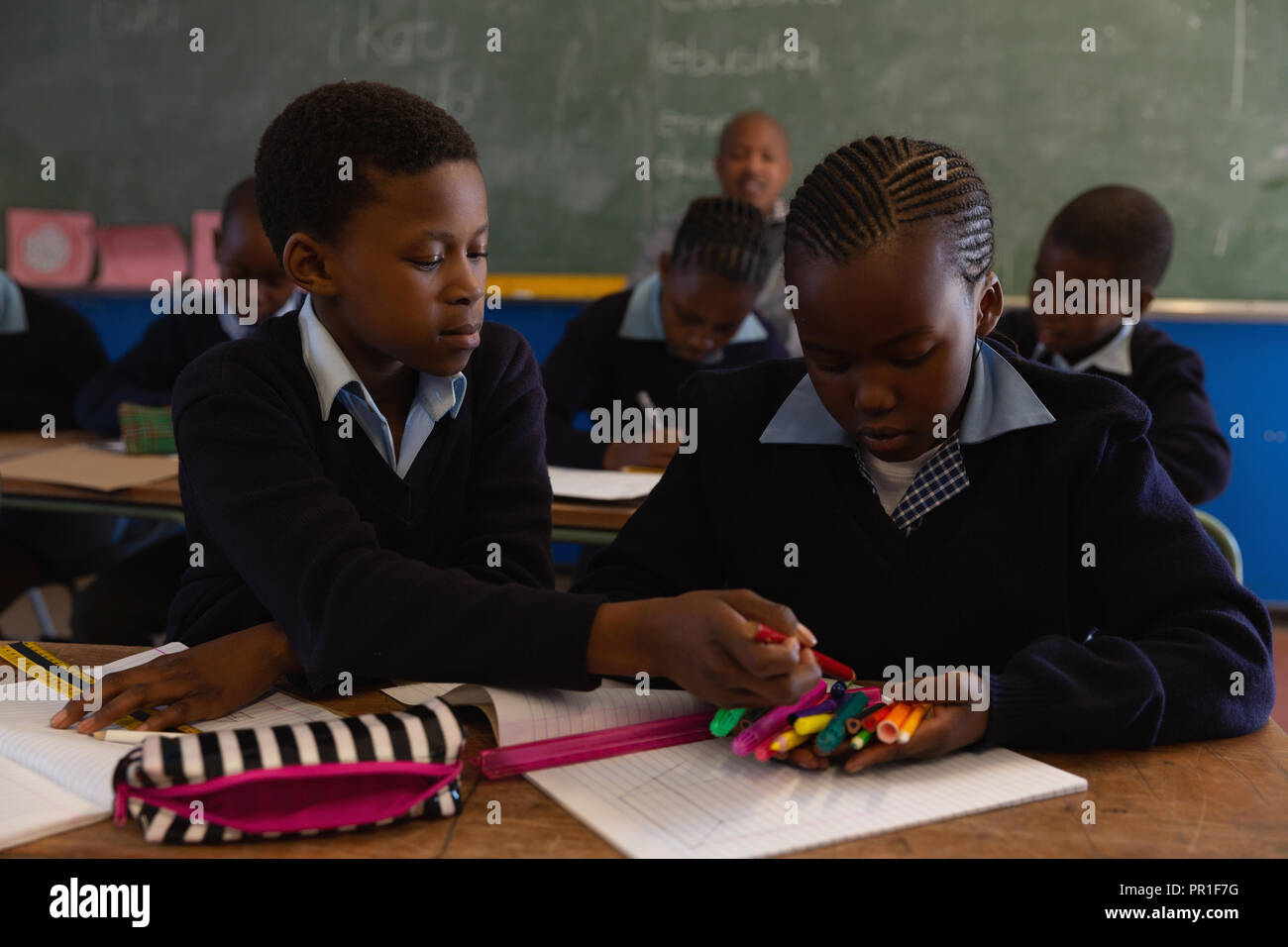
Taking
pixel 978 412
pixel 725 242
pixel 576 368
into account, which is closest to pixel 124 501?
pixel 576 368

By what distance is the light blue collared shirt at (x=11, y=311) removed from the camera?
3143 mm

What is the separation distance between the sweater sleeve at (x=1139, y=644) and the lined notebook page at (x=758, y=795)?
2.2 inches

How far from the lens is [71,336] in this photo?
10.7 ft

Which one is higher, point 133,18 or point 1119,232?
point 133,18

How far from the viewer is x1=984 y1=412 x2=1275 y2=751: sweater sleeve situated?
0.95 metres

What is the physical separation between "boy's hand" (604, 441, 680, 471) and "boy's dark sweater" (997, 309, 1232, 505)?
0.77m

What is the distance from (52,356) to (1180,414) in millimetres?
2872

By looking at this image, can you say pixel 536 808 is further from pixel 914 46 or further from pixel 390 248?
pixel 914 46

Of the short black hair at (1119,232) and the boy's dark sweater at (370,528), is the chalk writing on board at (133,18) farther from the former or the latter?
the boy's dark sweater at (370,528)

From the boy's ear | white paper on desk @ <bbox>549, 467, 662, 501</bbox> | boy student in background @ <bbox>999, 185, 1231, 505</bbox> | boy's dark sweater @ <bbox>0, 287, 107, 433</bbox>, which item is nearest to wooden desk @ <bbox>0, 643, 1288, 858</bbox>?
the boy's ear

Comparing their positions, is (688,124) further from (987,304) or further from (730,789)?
(730,789)

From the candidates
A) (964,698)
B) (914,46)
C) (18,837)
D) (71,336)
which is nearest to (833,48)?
(914,46)

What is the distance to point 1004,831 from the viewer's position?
82cm

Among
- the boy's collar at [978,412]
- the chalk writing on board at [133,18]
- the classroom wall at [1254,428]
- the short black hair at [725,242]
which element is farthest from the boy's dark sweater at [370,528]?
the chalk writing on board at [133,18]
